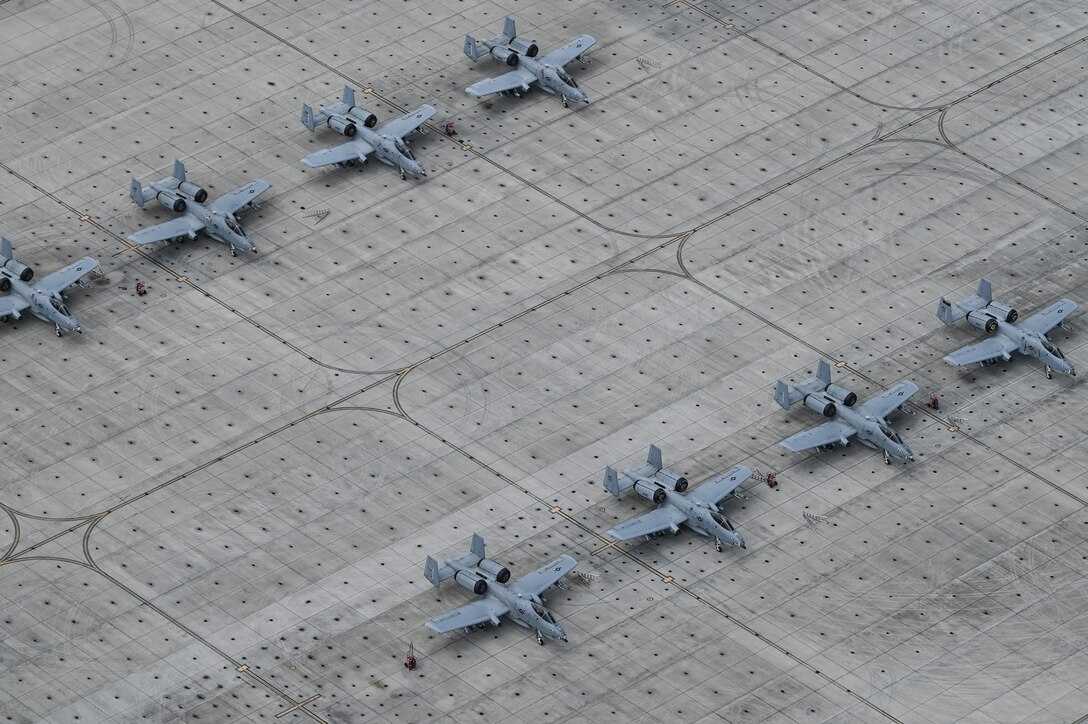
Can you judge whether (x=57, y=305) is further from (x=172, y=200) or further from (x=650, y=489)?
(x=650, y=489)

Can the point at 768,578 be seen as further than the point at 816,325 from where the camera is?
No

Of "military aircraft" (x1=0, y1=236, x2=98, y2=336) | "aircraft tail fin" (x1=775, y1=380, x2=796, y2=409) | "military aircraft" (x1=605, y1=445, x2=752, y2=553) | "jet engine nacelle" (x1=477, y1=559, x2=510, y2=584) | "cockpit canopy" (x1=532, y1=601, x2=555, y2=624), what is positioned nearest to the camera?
"cockpit canopy" (x1=532, y1=601, x2=555, y2=624)

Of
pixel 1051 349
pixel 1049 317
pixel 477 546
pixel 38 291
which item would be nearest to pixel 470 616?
pixel 477 546

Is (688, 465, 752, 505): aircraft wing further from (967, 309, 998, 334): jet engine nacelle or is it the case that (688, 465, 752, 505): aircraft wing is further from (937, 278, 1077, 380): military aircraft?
(967, 309, 998, 334): jet engine nacelle

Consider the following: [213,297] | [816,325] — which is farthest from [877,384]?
[213,297]

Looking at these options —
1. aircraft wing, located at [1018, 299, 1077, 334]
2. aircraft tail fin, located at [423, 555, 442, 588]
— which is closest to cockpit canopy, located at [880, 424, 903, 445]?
aircraft wing, located at [1018, 299, 1077, 334]

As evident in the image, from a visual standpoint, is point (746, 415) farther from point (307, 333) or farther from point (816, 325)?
point (307, 333)
